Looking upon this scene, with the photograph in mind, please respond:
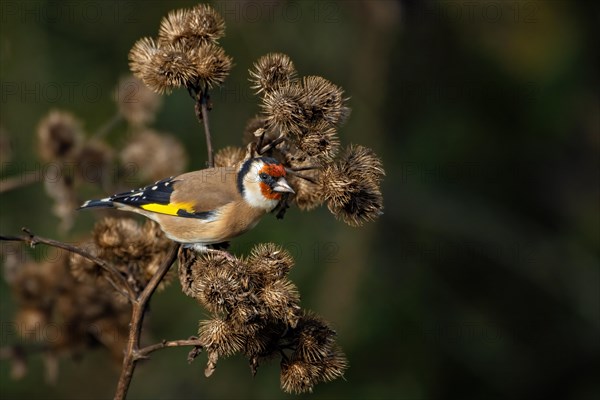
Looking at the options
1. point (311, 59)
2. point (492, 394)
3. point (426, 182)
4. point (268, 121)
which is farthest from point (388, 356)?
point (268, 121)

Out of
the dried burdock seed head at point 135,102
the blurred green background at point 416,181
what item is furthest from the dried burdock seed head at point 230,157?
the blurred green background at point 416,181

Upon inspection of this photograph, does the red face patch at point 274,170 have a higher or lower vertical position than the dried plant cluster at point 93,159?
higher

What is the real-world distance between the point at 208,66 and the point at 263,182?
0.64 meters

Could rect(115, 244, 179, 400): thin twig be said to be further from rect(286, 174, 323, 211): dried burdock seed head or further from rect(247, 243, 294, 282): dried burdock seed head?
rect(286, 174, 323, 211): dried burdock seed head

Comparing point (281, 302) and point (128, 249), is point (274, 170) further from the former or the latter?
point (128, 249)

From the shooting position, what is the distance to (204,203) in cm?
448

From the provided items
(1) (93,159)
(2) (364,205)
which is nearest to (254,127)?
(2) (364,205)

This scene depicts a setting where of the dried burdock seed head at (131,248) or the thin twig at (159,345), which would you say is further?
the dried burdock seed head at (131,248)

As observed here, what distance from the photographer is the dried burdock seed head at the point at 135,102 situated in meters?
5.52

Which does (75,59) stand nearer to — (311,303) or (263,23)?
(263,23)

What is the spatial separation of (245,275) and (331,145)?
2.34 ft

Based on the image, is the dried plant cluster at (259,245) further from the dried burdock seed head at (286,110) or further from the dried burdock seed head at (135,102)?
the dried burdock seed head at (135,102)

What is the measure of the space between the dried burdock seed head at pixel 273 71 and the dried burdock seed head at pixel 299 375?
1.30 m

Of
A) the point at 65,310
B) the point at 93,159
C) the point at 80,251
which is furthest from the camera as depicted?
the point at 93,159
